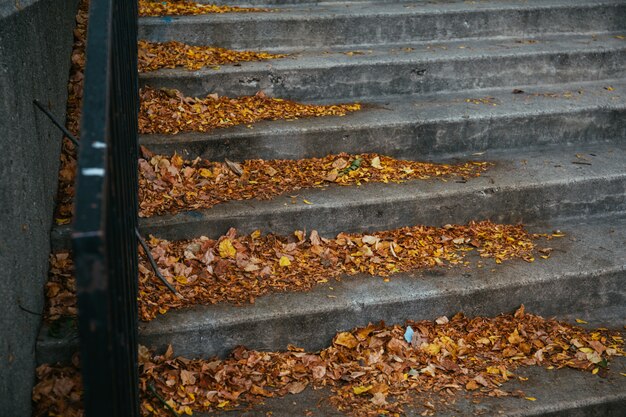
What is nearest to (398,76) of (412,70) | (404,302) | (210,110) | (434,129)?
(412,70)

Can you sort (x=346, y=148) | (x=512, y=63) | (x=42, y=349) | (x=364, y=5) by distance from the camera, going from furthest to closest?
(x=364, y=5) < (x=512, y=63) < (x=346, y=148) < (x=42, y=349)

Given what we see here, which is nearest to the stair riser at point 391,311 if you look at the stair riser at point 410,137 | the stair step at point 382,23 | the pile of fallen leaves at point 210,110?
the stair riser at point 410,137

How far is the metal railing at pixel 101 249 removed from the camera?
1.69 meters

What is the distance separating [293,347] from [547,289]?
1443 mm

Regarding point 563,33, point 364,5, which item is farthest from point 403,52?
point 563,33

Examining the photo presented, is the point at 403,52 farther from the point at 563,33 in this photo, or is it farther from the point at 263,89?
the point at 563,33

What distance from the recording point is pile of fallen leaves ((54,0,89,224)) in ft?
11.8

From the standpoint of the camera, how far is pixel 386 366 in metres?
3.46

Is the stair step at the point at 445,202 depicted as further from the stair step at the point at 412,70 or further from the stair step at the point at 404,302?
the stair step at the point at 412,70

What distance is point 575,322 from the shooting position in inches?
157

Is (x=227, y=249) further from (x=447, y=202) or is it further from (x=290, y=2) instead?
(x=290, y=2)

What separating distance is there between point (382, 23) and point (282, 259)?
251cm

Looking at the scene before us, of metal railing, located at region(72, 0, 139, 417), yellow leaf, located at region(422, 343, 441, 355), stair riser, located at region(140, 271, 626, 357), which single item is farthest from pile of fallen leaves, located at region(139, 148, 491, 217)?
metal railing, located at region(72, 0, 139, 417)

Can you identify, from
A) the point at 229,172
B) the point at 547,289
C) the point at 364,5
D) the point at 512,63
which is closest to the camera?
the point at 547,289
